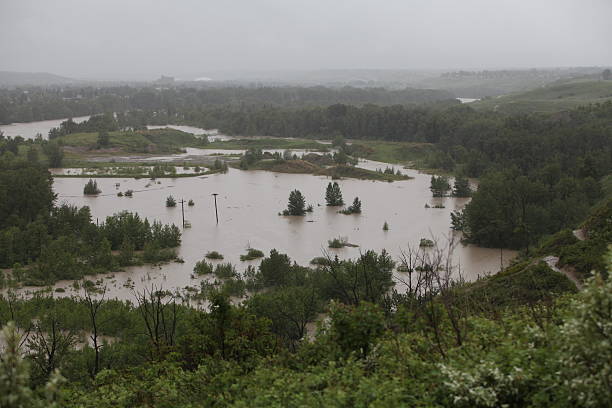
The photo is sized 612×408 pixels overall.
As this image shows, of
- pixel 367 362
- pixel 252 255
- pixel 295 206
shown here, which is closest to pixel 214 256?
pixel 252 255

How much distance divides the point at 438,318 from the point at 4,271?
57.4 feet

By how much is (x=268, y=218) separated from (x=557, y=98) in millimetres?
58533

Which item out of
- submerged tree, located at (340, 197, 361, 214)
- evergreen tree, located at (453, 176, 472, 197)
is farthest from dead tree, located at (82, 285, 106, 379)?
evergreen tree, located at (453, 176, 472, 197)

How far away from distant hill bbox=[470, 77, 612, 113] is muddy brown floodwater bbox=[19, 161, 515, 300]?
97.3ft

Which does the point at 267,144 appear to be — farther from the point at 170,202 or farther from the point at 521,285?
the point at 521,285

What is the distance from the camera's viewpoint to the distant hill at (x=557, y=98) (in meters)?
65.5

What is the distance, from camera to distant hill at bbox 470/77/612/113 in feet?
215

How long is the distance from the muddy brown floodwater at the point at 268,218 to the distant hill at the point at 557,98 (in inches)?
1167

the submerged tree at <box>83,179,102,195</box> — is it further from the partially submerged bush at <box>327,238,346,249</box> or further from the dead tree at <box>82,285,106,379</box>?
the dead tree at <box>82,285,106,379</box>

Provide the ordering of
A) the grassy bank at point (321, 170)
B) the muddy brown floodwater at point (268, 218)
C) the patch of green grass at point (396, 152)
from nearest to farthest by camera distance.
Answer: the muddy brown floodwater at point (268, 218) < the grassy bank at point (321, 170) < the patch of green grass at point (396, 152)

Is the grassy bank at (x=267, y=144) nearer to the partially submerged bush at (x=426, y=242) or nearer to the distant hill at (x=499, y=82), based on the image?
the partially submerged bush at (x=426, y=242)

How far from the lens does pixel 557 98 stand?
247 feet

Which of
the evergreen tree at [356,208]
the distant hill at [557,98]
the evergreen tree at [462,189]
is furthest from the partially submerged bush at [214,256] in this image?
the distant hill at [557,98]

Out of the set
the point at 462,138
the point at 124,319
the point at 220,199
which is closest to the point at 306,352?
the point at 124,319
